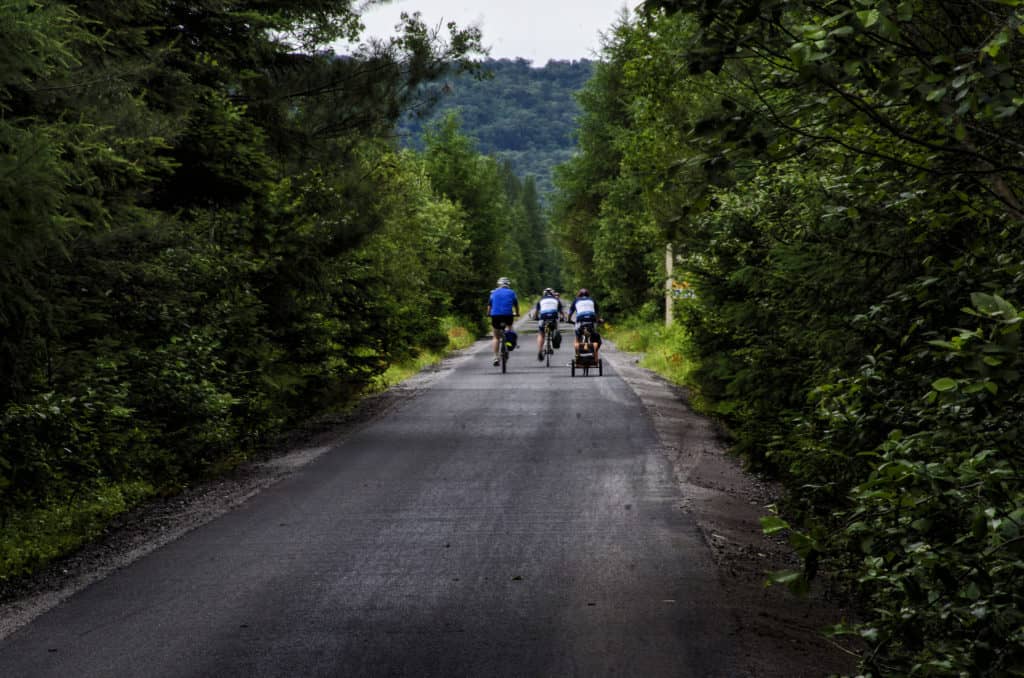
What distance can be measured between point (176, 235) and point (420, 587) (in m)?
4.93

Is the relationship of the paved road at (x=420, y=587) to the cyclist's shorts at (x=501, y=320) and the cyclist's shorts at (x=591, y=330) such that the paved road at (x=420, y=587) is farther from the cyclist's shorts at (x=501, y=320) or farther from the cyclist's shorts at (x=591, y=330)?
the cyclist's shorts at (x=501, y=320)

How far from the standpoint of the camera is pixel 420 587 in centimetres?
684

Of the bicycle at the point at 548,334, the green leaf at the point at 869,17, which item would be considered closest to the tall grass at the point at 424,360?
the bicycle at the point at 548,334

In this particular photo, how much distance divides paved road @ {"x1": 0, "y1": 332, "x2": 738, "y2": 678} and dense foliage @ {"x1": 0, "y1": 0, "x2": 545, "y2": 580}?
1.29 meters

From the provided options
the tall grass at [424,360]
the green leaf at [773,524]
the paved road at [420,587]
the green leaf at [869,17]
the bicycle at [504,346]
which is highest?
the green leaf at [869,17]

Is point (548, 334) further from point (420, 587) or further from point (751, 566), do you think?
point (420, 587)

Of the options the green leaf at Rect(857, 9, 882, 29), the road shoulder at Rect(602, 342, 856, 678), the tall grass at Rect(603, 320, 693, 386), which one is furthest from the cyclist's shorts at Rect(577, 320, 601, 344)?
the green leaf at Rect(857, 9, 882, 29)

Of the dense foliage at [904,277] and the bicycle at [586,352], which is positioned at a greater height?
the dense foliage at [904,277]

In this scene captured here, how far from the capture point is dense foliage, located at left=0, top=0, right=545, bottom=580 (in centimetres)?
778

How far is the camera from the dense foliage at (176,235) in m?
7.78

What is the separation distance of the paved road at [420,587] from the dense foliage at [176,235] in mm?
1288

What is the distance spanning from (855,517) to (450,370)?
25.2m

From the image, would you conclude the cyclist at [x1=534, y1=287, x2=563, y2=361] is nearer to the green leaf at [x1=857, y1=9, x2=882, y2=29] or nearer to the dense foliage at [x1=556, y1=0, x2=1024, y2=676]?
the dense foliage at [x1=556, y1=0, x2=1024, y2=676]

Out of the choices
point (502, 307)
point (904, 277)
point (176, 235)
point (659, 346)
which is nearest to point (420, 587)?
point (904, 277)
